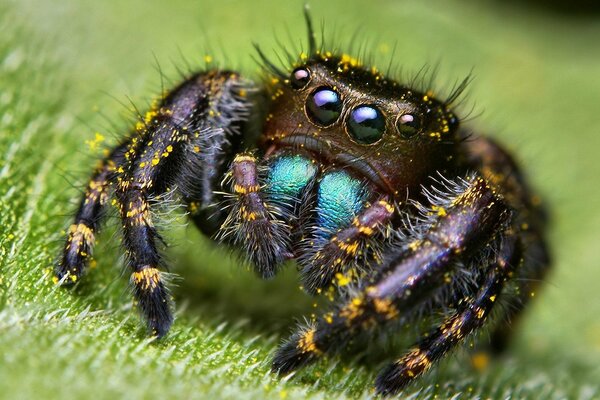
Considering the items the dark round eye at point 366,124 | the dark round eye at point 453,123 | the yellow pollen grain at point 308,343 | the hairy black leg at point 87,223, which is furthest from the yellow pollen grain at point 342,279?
the hairy black leg at point 87,223

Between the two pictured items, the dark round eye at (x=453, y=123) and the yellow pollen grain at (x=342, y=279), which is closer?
the yellow pollen grain at (x=342, y=279)

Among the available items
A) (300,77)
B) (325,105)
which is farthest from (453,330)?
(300,77)

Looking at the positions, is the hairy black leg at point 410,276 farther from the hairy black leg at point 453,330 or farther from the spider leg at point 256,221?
the spider leg at point 256,221

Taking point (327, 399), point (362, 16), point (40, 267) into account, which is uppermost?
point (362, 16)

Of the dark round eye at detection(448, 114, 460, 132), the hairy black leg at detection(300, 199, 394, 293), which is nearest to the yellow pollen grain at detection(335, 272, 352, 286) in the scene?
the hairy black leg at detection(300, 199, 394, 293)

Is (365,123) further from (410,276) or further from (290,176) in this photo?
(410,276)

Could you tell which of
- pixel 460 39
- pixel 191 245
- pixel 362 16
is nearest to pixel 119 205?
pixel 191 245

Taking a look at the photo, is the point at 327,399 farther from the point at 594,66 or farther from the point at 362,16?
the point at 594,66
